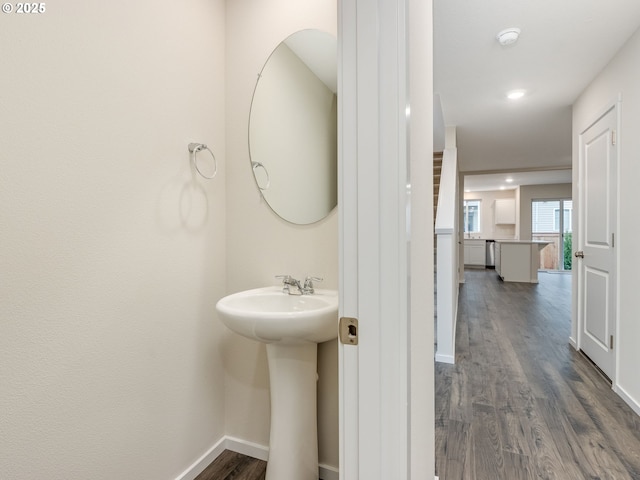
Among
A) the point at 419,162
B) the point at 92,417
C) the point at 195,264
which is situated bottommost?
the point at 92,417

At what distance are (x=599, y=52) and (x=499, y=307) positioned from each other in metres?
3.62

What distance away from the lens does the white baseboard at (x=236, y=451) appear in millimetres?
1503

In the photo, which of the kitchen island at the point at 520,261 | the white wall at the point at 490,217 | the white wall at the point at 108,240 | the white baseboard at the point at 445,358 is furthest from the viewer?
the white wall at the point at 490,217

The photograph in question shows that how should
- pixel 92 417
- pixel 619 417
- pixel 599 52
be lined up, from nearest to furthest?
pixel 92 417
pixel 619 417
pixel 599 52

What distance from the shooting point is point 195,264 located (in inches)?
61.0

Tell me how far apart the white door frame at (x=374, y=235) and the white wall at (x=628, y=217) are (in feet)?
7.55

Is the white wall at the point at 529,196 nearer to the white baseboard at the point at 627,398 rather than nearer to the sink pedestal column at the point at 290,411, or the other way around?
the white baseboard at the point at 627,398

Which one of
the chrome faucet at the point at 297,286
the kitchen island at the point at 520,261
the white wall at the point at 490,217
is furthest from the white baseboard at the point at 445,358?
the white wall at the point at 490,217

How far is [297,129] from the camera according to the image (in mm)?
1642

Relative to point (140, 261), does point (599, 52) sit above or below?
above

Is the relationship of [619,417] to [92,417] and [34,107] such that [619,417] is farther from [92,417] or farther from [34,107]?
[34,107]

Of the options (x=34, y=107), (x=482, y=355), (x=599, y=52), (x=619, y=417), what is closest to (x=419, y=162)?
(x=34, y=107)

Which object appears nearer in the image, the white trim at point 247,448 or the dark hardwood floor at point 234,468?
the dark hardwood floor at point 234,468

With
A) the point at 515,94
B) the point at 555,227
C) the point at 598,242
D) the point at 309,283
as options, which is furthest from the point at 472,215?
the point at 309,283
